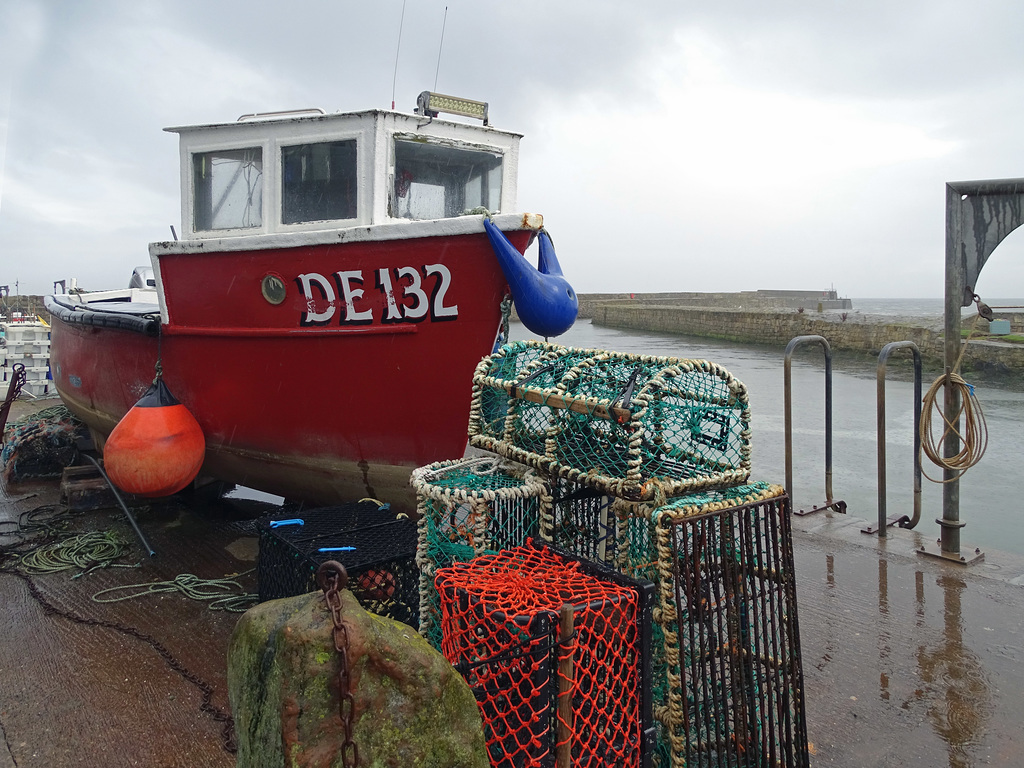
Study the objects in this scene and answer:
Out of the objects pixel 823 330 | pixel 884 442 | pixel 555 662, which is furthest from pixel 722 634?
pixel 823 330

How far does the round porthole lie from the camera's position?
16.8 ft

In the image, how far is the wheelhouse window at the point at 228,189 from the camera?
573 cm

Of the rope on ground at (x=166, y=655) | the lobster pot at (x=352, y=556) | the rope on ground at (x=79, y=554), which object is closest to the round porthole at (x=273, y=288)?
the lobster pot at (x=352, y=556)

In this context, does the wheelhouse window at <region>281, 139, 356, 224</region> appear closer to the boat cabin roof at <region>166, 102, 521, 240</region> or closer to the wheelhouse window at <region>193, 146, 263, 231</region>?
the boat cabin roof at <region>166, 102, 521, 240</region>

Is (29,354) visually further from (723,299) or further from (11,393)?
(723,299)

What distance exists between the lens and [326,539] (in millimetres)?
3432

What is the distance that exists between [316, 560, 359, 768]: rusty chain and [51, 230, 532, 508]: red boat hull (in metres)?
3.11

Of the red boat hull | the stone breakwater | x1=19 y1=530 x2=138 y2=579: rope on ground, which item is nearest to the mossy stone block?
the red boat hull

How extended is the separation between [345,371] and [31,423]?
198 inches

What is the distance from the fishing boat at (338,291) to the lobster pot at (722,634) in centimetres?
228

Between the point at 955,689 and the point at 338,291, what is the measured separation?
4061 millimetres

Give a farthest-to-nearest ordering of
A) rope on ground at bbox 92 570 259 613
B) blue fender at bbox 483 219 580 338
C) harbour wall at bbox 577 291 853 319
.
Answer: harbour wall at bbox 577 291 853 319 → blue fender at bbox 483 219 580 338 → rope on ground at bbox 92 570 259 613

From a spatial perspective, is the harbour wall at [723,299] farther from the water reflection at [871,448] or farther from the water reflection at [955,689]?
the water reflection at [955,689]

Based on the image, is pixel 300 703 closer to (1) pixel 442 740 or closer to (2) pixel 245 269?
(1) pixel 442 740
